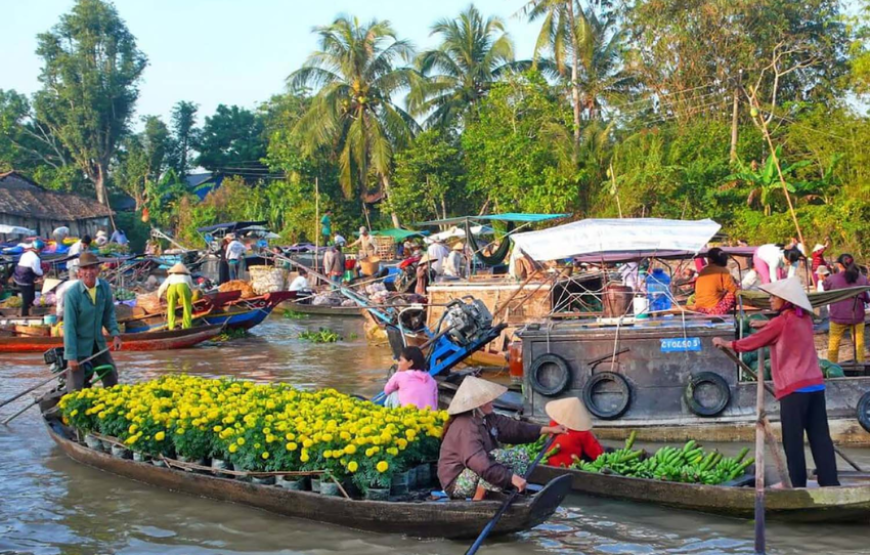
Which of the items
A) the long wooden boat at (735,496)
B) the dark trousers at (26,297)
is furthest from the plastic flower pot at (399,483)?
the dark trousers at (26,297)

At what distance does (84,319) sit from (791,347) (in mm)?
6001

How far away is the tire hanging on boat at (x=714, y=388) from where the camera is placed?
8.61m

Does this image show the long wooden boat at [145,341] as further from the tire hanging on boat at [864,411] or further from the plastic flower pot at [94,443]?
the tire hanging on boat at [864,411]

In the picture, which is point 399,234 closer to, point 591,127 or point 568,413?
point 591,127

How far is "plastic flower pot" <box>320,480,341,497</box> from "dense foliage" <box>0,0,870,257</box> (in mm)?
14912

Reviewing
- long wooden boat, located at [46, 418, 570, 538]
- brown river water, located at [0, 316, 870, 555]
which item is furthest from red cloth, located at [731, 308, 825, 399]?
long wooden boat, located at [46, 418, 570, 538]

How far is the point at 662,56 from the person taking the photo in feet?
86.8

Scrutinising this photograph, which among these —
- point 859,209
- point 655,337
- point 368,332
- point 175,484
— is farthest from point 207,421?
point 859,209

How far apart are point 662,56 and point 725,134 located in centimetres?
299

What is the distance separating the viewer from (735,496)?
6281mm

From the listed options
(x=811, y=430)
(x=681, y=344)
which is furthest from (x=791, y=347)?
(x=681, y=344)

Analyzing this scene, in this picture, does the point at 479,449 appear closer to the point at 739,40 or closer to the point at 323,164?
the point at 739,40

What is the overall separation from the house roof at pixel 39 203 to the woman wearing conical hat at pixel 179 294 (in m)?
18.6

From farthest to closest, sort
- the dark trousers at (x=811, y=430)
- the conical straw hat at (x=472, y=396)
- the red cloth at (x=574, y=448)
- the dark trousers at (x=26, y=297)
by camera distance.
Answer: the dark trousers at (x=26, y=297)
the red cloth at (x=574, y=448)
the dark trousers at (x=811, y=430)
the conical straw hat at (x=472, y=396)
